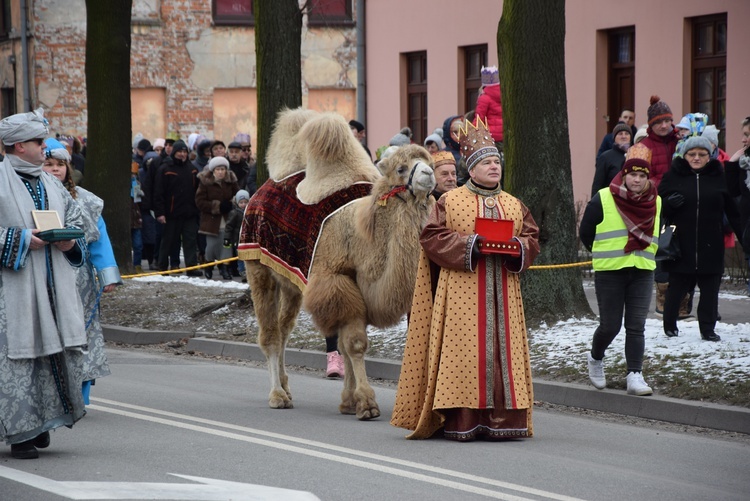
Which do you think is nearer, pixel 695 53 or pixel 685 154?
pixel 685 154

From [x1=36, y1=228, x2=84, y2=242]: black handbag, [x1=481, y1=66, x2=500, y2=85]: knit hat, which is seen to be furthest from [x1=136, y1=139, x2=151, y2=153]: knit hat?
[x1=36, y1=228, x2=84, y2=242]: black handbag

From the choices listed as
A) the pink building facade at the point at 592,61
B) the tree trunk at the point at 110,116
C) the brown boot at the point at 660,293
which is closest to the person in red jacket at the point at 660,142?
the brown boot at the point at 660,293

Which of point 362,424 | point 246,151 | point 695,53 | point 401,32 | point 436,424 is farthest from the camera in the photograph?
point 401,32

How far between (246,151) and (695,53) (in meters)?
7.48

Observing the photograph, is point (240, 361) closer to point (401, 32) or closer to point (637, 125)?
point (637, 125)

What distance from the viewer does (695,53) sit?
20656 millimetres

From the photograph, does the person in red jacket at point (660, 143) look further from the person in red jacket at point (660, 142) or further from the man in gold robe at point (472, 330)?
the man in gold robe at point (472, 330)

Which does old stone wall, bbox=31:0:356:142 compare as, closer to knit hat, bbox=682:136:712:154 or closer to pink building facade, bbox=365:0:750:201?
pink building facade, bbox=365:0:750:201

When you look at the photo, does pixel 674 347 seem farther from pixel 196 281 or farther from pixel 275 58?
pixel 196 281

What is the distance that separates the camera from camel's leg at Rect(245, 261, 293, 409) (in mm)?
10703

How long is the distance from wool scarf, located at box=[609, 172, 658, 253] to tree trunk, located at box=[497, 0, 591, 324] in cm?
239

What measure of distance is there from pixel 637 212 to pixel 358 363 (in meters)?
2.43

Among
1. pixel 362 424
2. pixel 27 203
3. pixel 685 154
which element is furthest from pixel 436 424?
pixel 685 154

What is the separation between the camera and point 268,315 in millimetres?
10875
